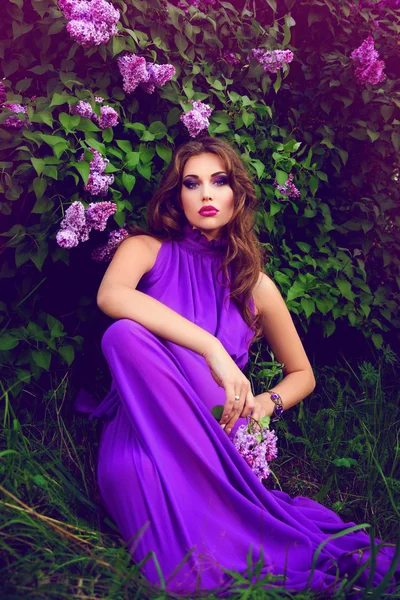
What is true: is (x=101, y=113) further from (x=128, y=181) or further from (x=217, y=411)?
(x=217, y=411)

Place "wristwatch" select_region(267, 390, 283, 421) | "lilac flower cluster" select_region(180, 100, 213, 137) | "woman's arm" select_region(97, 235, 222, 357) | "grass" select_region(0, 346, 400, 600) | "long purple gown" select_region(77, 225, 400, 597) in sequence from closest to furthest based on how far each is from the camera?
"grass" select_region(0, 346, 400, 600) < "long purple gown" select_region(77, 225, 400, 597) < "woman's arm" select_region(97, 235, 222, 357) < "wristwatch" select_region(267, 390, 283, 421) < "lilac flower cluster" select_region(180, 100, 213, 137)

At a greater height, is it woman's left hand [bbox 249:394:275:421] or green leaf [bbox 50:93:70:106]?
green leaf [bbox 50:93:70:106]

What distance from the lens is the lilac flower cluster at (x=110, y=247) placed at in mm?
2627

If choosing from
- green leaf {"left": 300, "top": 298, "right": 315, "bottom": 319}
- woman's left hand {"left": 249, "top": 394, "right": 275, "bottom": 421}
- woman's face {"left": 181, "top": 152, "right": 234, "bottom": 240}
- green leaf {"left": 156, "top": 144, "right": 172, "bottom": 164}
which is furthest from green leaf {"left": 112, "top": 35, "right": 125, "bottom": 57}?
woman's left hand {"left": 249, "top": 394, "right": 275, "bottom": 421}

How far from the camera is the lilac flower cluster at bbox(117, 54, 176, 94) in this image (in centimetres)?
257

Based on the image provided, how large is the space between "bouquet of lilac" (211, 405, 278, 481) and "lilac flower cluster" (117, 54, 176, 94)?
1.39 m

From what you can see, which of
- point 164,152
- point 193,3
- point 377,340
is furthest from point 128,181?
point 377,340

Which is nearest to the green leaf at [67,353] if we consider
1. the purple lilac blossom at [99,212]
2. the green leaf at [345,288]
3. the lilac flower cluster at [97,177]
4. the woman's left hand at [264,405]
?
the purple lilac blossom at [99,212]

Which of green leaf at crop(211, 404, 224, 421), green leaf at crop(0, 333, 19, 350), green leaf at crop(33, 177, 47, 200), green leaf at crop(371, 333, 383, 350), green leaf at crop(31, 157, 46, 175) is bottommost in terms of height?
green leaf at crop(0, 333, 19, 350)

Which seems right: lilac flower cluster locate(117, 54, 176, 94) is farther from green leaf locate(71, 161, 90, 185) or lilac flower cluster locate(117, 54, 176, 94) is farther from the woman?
green leaf locate(71, 161, 90, 185)

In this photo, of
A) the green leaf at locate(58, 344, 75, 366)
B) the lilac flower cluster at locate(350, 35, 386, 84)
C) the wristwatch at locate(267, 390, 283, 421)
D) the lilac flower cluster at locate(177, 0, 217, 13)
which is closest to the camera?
the wristwatch at locate(267, 390, 283, 421)

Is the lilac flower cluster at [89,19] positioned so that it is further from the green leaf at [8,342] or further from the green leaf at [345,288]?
the green leaf at [345,288]

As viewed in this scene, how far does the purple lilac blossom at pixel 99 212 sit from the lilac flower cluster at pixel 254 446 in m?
0.96

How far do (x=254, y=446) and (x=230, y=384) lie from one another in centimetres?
29
